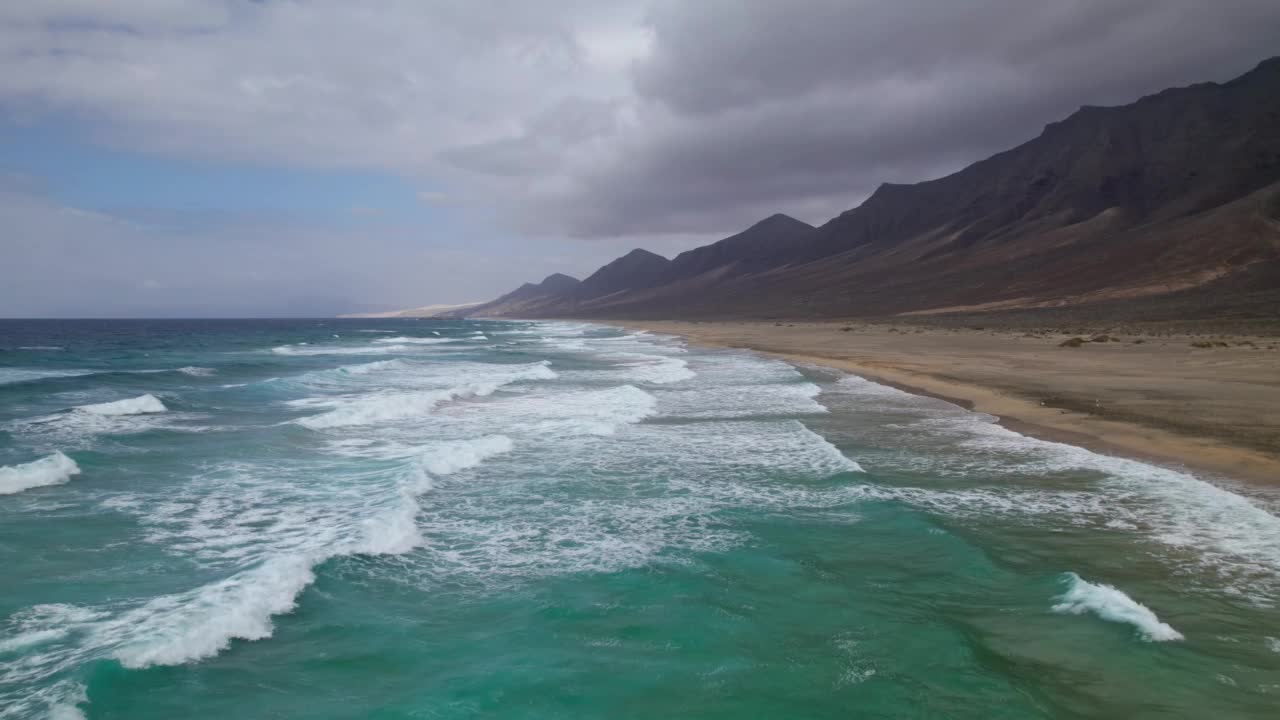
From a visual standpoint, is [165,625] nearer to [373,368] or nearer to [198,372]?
[373,368]

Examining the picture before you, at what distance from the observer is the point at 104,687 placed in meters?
6.33

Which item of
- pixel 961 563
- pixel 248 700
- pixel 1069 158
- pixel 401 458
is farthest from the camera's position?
pixel 1069 158

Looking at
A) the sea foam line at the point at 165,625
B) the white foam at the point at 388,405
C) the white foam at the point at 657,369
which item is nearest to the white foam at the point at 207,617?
the sea foam line at the point at 165,625

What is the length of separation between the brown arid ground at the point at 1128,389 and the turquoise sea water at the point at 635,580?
1.68 m

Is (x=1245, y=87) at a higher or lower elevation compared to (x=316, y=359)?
higher

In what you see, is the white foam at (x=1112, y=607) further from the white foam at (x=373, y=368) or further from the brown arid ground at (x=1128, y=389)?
the white foam at (x=373, y=368)

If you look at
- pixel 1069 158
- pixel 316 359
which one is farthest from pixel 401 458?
pixel 1069 158

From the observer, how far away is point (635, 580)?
866 cm

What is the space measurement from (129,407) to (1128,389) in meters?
32.1

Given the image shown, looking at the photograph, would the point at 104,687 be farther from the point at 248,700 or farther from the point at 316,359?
the point at 316,359

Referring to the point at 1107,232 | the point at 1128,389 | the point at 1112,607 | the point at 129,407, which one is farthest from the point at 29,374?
the point at 1107,232

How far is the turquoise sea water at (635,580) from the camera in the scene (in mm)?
6168

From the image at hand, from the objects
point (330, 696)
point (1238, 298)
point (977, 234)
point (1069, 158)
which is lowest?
point (330, 696)

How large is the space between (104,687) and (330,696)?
6.67 ft
